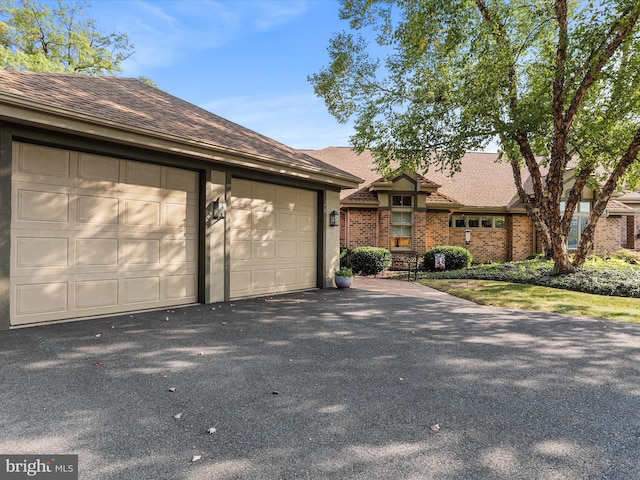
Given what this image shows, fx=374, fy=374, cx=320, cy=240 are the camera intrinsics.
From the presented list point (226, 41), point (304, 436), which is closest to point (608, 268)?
point (304, 436)

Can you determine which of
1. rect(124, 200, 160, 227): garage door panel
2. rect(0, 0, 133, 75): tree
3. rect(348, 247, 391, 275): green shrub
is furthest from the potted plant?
rect(0, 0, 133, 75): tree

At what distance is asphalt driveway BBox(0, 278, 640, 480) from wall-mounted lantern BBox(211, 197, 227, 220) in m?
2.45

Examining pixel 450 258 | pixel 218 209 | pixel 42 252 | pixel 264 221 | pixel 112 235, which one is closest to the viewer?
pixel 42 252

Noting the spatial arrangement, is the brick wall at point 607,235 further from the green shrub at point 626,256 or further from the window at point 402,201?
the window at point 402,201

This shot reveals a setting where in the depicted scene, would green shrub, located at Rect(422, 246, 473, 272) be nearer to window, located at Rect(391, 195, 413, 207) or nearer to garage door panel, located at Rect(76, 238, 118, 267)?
window, located at Rect(391, 195, 413, 207)

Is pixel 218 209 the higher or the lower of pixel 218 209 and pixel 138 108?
the lower

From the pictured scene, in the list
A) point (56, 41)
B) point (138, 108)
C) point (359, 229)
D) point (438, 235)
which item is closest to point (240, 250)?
point (138, 108)

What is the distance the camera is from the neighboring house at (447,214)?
53.4 ft

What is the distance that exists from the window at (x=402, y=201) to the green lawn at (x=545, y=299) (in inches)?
227

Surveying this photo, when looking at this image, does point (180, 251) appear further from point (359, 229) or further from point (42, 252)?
point (359, 229)

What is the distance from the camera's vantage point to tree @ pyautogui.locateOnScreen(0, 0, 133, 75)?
57.7 feet

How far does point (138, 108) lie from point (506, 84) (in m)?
9.91

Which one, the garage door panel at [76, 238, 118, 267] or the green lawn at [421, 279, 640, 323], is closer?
the garage door panel at [76, 238, 118, 267]

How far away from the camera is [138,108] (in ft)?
23.1
